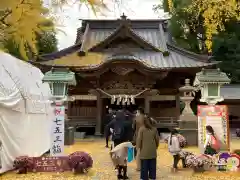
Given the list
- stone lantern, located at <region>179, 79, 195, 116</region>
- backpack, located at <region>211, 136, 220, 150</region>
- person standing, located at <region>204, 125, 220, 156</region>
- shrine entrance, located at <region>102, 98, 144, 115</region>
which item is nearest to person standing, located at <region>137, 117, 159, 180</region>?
person standing, located at <region>204, 125, 220, 156</region>

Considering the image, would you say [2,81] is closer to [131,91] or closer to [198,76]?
[198,76]

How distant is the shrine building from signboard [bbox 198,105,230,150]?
9204mm

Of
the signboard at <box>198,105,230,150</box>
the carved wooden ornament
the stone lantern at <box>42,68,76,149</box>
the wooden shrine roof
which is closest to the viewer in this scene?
the stone lantern at <box>42,68,76,149</box>

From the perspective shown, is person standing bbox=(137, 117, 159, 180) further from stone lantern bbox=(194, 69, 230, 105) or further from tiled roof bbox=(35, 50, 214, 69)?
tiled roof bbox=(35, 50, 214, 69)

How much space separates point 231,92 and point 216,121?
58.1 ft

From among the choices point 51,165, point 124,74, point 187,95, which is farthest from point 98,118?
point 51,165

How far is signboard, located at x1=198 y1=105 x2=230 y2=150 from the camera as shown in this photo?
919 cm

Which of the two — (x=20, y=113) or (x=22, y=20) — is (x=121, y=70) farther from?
(x=22, y=20)

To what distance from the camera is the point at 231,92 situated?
25.8m

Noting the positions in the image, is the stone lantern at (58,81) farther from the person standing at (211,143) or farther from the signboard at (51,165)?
the person standing at (211,143)

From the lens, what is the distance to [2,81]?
898 cm

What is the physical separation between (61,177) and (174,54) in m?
15.1

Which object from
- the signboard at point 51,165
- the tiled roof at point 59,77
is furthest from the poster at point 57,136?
the tiled roof at point 59,77

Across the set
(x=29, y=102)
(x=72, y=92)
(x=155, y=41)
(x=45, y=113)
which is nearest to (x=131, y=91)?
(x=72, y=92)
